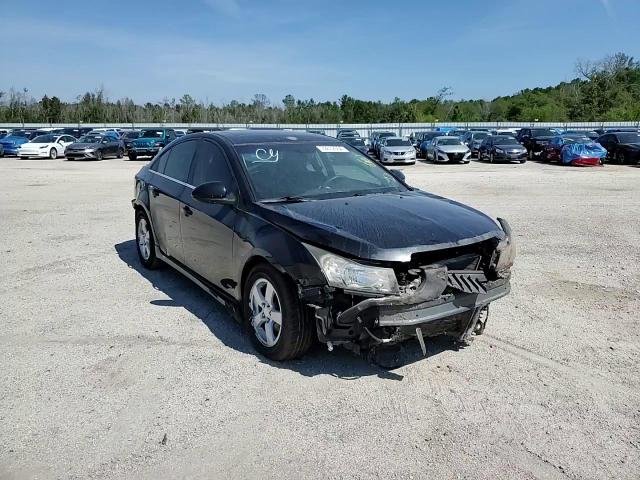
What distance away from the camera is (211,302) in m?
5.33

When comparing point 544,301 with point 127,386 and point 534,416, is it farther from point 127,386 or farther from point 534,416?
point 127,386

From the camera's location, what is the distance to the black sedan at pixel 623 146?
25.6 metres

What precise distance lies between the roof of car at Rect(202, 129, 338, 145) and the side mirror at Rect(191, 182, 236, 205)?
73 centimetres

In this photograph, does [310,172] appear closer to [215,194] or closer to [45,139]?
[215,194]

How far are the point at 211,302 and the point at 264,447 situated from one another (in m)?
2.52

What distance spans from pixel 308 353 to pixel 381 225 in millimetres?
1156

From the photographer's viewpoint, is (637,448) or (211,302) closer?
(637,448)

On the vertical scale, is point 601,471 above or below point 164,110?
below

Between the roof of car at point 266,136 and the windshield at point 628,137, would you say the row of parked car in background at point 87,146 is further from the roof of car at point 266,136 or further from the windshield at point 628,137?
the roof of car at point 266,136

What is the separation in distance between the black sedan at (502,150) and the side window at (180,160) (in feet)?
82.8

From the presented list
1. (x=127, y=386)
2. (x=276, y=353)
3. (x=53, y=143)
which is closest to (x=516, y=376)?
(x=276, y=353)

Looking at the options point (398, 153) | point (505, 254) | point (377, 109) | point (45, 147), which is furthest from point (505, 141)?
point (377, 109)

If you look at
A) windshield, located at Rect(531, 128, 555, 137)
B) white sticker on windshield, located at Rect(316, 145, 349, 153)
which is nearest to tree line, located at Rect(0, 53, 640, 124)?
windshield, located at Rect(531, 128, 555, 137)

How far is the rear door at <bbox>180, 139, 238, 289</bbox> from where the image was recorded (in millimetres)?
4414
